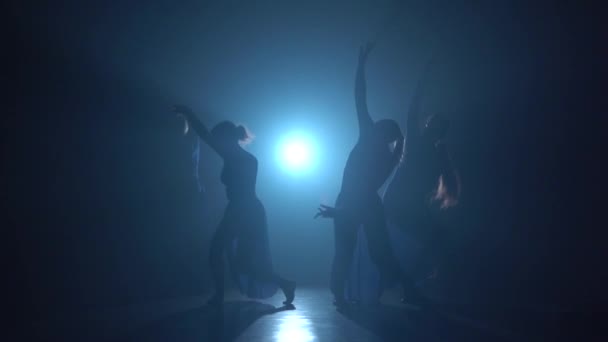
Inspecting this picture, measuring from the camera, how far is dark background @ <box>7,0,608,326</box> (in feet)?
10.2

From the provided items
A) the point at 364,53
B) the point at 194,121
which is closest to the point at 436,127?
the point at 364,53

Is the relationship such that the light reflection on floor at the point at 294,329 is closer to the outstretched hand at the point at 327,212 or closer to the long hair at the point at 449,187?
the outstretched hand at the point at 327,212

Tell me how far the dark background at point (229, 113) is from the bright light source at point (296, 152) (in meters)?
1.05

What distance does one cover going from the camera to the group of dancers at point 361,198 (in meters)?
3.39

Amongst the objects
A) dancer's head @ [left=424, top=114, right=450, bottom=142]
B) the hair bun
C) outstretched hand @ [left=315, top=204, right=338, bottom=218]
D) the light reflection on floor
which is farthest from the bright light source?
the light reflection on floor

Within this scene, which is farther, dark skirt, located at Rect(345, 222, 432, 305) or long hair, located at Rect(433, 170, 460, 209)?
long hair, located at Rect(433, 170, 460, 209)

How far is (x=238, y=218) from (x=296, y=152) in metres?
3.99

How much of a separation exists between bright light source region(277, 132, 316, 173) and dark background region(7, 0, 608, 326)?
1.05m

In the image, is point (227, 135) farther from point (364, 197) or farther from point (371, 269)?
point (371, 269)

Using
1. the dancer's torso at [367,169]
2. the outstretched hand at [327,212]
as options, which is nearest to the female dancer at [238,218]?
the outstretched hand at [327,212]

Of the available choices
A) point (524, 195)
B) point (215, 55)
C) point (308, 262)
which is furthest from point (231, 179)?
point (308, 262)

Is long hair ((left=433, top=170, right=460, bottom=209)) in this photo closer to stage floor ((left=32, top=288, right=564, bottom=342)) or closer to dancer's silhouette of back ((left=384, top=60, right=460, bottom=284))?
dancer's silhouette of back ((left=384, top=60, right=460, bottom=284))

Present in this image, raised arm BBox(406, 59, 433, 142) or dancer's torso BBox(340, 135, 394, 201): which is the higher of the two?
raised arm BBox(406, 59, 433, 142)

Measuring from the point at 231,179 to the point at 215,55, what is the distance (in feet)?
9.45
